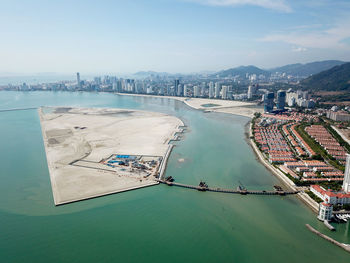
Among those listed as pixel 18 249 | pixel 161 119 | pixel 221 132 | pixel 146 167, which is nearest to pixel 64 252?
pixel 18 249

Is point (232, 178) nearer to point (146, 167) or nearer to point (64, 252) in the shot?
point (146, 167)

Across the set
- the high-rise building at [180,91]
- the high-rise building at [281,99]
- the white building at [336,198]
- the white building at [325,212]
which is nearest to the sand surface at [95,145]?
the white building at [325,212]

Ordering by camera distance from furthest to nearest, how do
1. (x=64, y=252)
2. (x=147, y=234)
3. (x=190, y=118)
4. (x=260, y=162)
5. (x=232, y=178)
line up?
(x=190, y=118)
(x=260, y=162)
(x=232, y=178)
(x=147, y=234)
(x=64, y=252)

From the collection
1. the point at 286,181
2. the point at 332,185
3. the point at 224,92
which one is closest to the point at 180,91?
the point at 224,92

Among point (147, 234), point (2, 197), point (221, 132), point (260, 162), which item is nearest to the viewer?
point (147, 234)

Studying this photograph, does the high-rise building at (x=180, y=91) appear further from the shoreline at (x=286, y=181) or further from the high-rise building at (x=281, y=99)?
the shoreline at (x=286, y=181)

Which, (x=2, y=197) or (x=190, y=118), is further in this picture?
(x=190, y=118)

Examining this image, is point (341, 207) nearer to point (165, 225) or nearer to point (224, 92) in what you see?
point (165, 225)

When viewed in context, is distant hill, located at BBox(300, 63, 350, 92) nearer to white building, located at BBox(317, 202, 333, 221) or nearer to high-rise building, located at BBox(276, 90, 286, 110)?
high-rise building, located at BBox(276, 90, 286, 110)
